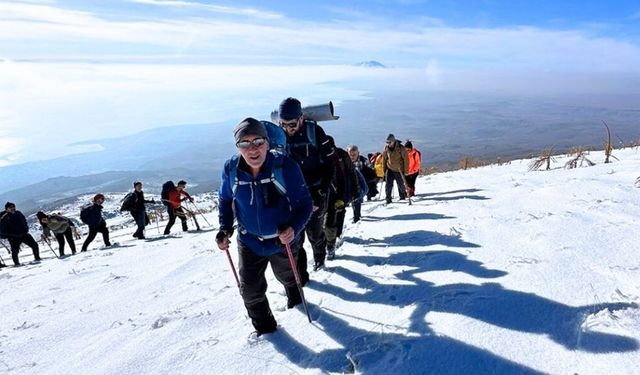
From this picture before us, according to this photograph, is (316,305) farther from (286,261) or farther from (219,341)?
(219,341)

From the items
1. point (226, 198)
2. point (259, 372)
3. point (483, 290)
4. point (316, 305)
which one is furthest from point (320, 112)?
point (259, 372)

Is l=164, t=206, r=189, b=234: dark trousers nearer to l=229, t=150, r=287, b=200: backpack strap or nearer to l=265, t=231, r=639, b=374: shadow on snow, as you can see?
l=265, t=231, r=639, b=374: shadow on snow

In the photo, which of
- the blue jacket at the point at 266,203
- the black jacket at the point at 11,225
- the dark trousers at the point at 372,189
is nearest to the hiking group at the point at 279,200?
the blue jacket at the point at 266,203

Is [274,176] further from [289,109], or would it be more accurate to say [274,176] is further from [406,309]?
[406,309]

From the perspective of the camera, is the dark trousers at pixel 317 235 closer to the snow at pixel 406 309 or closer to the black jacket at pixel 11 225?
the snow at pixel 406 309

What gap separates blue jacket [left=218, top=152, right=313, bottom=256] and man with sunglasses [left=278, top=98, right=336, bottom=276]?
4.39ft

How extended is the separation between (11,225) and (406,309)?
583 inches

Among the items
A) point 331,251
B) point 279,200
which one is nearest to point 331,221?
point 331,251

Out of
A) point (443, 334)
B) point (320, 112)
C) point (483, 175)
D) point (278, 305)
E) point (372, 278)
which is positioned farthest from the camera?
point (483, 175)

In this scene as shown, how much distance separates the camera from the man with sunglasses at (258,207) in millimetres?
3621

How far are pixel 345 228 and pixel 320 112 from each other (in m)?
3.86

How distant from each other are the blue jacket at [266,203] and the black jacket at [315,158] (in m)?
1.55

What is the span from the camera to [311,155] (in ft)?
17.8

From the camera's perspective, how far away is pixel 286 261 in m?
4.13
